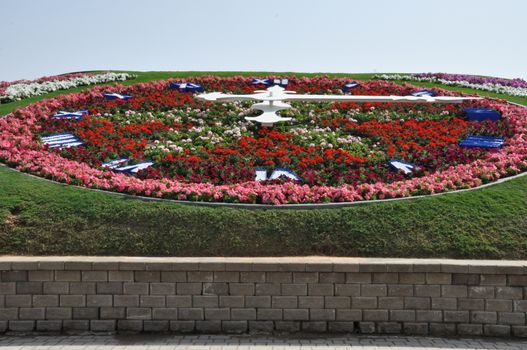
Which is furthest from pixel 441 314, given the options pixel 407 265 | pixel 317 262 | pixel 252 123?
pixel 252 123

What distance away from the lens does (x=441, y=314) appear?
632 cm

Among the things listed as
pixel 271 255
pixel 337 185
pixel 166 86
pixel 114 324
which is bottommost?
pixel 114 324

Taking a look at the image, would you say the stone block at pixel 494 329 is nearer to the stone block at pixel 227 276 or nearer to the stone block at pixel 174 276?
the stone block at pixel 227 276

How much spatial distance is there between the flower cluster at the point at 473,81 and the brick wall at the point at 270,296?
8.96 m

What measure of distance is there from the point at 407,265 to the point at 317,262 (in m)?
0.89

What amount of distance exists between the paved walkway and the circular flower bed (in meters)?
1.67

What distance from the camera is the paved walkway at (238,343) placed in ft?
19.3

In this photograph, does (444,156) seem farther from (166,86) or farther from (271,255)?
(166,86)

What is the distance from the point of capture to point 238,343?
598 centimetres

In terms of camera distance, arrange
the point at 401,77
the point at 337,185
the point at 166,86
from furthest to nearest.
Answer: the point at 401,77
the point at 166,86
the point at 337,185

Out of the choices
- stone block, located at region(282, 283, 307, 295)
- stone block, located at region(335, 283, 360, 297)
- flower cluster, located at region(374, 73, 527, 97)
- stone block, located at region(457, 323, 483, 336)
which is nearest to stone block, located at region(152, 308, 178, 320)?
stone block, located at region(282, 283, 307, 295)

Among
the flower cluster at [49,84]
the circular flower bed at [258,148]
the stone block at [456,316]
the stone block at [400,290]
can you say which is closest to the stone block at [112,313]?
the circular flower bed at [258,148]

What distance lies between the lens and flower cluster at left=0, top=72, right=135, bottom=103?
12.9 m

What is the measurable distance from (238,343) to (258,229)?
1.27 metres
